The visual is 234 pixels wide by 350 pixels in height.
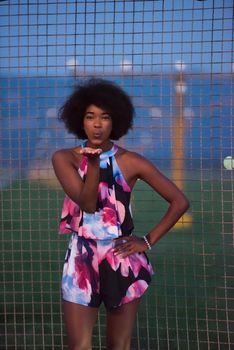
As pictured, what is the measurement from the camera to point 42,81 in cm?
534

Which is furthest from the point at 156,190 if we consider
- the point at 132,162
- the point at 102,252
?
the point at 102,252

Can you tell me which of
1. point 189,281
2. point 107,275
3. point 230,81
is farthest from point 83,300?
Result: point 189,281

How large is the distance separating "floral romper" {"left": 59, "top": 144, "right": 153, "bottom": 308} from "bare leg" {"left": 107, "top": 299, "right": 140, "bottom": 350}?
1.6 inches

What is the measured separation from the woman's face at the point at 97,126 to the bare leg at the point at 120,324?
743 millimetres

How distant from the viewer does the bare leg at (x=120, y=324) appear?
336 cm

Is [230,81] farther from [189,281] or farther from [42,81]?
[189,281]

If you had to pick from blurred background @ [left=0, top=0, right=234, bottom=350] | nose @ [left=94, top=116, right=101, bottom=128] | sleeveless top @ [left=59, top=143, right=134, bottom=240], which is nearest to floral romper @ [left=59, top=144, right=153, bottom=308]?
sleeveless top @ [left=59, top=143, right=134, bottom=240]

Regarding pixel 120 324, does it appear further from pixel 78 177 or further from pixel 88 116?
pixel 88 116

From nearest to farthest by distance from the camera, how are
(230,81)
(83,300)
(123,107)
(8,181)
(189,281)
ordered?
(83,300), (123,107), (230,81), (8,181), (189,281)

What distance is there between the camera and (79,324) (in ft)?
10.7

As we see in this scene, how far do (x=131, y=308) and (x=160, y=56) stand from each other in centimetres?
220

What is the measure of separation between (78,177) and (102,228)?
0.25 m

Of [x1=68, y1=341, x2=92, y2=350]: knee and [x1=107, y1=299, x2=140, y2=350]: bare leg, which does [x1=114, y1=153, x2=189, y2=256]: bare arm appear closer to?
[x1=107, y1=299, x2=140, y2=350]: bare leg

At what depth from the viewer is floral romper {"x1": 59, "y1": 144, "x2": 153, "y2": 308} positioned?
3.31 meters
